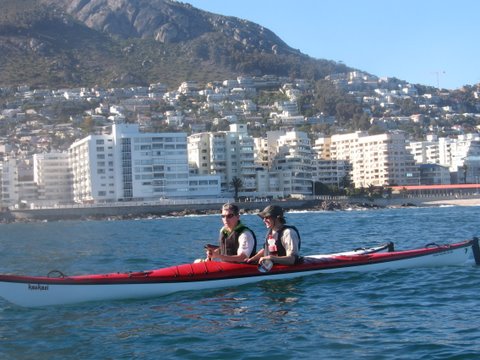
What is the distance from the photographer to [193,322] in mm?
12180

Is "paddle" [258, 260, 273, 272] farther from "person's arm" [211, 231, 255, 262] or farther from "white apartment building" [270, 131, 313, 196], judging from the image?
"white apartment building" [270, 131, 313, 196]

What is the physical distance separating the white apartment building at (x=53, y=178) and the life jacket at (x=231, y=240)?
284ft

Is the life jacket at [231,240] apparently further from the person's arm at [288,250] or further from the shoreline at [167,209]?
the shoreline at [167,209]

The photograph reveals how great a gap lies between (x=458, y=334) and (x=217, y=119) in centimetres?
15680

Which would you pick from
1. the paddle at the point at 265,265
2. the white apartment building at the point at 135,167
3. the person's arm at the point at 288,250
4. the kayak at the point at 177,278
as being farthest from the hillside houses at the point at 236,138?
the paddle at the point at 265,265

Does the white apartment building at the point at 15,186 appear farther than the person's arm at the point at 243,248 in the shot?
Yes

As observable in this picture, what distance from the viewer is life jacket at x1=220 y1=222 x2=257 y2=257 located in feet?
47.5

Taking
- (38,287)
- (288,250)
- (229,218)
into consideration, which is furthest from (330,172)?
(38,287)

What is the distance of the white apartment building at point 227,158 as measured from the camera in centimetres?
10611

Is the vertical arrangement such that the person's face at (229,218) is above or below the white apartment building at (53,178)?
below

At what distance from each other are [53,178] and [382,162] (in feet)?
160

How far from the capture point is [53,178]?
102m

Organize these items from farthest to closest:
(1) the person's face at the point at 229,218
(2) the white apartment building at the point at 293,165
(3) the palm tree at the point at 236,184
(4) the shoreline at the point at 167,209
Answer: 1. (2) the white apartment building at the point at 293,165
2. (3) the palm tree at the point at 236,184
3. (4) the shoreline at the point at 167,209
4. (1) the person's face at the point at 229,218

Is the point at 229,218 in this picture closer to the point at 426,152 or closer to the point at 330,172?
the point at 330,172
